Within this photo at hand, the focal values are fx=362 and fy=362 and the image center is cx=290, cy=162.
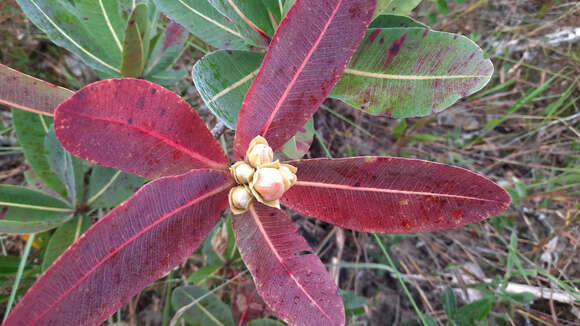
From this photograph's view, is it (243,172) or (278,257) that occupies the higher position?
(243,172)

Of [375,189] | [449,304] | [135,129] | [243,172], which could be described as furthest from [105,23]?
[449,304]

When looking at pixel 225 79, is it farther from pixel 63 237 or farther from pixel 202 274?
pixel 202 274

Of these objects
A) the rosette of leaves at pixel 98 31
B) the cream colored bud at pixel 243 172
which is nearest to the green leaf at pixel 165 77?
the rosette of leaves at pixel 98 31

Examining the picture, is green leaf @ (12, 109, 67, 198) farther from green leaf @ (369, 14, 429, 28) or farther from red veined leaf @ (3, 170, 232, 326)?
green leaf @ (369, 14, 429, 28)

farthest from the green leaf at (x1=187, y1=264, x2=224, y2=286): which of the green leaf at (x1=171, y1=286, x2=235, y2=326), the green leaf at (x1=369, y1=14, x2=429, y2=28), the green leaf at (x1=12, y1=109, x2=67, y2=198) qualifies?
the green leaf at (x1=369, y1=14, x2=429, y2=28)

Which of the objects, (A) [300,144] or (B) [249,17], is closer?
(B) [249,17]

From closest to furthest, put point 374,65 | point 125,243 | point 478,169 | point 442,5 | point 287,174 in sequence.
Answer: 1. point 125,243
2. point 287,174
3. point 374,65
4. point 442,5
5. point 478,169
